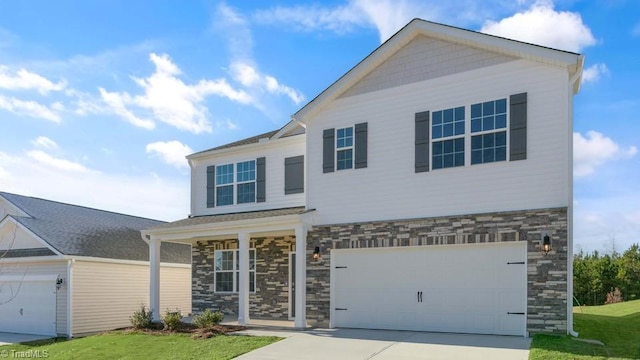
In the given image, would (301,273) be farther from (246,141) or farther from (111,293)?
(111,293)

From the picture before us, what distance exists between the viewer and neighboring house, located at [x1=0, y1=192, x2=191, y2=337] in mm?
→ 18938

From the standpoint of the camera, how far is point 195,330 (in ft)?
48.9

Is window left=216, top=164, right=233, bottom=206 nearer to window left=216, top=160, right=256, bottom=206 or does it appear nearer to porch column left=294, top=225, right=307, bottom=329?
window left=216, top=160, right=256, bottom=206

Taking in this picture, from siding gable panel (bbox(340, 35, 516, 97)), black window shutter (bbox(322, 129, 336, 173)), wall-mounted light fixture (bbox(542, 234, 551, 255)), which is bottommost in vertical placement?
wall-mounted light fixture (bbox(542, 234, 551, 255))

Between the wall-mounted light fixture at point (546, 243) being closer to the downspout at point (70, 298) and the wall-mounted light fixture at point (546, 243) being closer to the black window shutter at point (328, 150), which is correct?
the black window shutter at point (328, 150)

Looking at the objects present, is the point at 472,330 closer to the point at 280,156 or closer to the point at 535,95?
the point at 535,95

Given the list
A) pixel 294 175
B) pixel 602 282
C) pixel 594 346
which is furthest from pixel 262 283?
pixel 602 282

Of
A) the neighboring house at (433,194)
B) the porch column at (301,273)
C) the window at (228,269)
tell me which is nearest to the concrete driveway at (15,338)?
the window at (228,269)

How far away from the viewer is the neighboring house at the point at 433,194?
12164mm

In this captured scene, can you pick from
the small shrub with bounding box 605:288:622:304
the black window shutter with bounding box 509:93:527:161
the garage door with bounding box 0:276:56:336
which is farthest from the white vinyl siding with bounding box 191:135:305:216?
the small shrub with bounding box 605:288:622:304

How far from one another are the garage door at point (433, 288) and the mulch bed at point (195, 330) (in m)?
2.88

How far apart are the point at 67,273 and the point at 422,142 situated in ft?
43.2

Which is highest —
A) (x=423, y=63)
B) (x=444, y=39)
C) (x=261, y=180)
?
(x=444, y=39)

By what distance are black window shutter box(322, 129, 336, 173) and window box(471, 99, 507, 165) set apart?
400 centimetres
